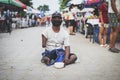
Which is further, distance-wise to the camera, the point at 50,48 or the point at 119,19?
the point at 119,19

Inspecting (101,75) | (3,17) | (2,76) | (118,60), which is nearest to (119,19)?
(118,60)

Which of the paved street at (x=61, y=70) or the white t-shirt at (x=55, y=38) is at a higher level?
the white t-shirt at (x=55, y=38)

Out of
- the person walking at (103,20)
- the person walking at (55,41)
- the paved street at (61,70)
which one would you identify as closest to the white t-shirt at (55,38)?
the person walking at (55,41)

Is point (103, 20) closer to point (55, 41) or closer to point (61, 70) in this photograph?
point (55, 41)

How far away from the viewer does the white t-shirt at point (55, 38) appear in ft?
26.4

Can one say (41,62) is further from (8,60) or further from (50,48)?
(8,60)

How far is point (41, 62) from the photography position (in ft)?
26.7

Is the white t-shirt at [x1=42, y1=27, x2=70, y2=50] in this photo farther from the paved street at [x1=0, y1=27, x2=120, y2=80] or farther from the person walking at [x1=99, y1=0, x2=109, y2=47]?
the person walking at [x1=99, y1=0, x2=109, y2=47]

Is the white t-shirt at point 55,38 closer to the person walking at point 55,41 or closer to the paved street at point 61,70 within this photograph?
the person walking at point 55,41

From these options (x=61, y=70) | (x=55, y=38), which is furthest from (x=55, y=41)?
(x=61, y=70)

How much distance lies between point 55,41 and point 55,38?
7 centimetres

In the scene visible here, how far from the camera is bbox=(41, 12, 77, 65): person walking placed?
7.84 meters

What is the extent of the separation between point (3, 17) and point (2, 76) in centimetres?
1872

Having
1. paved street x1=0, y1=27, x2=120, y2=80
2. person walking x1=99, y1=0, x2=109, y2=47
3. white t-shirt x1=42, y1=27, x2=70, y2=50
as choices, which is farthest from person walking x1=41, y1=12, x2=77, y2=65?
person walking x1=99, y1=0, x2=109, y2=47
